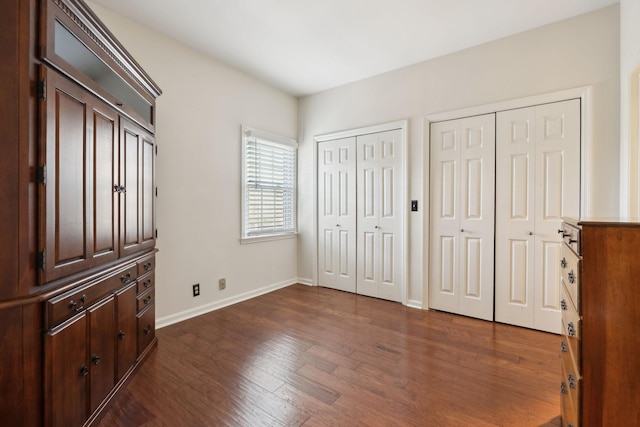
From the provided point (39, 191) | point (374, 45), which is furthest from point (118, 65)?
point (374, 45)

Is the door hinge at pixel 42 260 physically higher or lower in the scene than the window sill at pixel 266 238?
higher

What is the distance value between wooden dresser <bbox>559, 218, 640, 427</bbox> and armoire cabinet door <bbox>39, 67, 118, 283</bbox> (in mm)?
2077

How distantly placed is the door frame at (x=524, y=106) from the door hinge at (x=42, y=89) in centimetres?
304

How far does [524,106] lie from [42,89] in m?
3.39

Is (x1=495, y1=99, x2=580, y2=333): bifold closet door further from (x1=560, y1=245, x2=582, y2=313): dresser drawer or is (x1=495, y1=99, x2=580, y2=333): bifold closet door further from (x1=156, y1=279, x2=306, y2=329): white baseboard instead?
→ (x1=156, y1=279, x2=306, y2=329): white baseboard

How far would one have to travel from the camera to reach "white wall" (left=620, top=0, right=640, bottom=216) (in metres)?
1.96

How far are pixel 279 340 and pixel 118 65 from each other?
230 centimetres

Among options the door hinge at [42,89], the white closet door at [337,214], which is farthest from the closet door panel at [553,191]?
the door hinge at [42,89]

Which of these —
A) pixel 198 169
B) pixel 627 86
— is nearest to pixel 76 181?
pixel 198 169

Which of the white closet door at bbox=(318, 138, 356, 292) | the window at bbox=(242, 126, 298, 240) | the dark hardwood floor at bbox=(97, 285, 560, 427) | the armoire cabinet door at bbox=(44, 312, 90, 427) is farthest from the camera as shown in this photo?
the white closet door at bbox=(318, 138, 356, 292)

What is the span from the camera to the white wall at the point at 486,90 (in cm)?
231

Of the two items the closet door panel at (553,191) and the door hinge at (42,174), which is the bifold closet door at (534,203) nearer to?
the closet door panel at (553,191)

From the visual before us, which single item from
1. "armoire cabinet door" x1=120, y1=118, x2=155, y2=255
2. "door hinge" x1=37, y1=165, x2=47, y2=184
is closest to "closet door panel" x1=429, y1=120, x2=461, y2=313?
"armoire cabinet door" x1=120, y1=118, x2=155, y2=255

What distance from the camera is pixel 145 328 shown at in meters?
2.13
